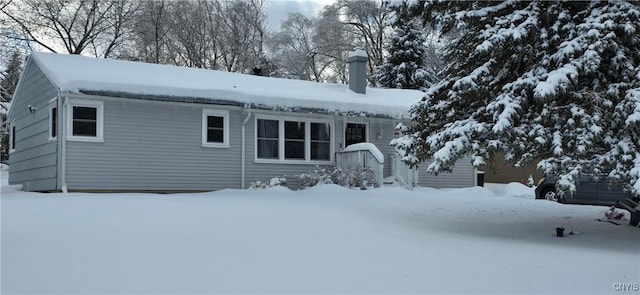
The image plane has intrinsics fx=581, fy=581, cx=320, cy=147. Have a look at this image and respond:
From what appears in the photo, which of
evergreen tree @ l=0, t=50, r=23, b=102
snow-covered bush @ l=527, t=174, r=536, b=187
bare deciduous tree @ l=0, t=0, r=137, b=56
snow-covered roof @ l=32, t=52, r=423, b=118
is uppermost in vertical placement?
bare deciduous tree @ l=0, t=0, r=137, b=56

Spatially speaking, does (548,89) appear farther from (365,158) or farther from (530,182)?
(530,182)

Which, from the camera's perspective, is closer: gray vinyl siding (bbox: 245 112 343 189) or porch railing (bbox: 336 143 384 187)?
porch railing (bbox: 336 143 384 187)

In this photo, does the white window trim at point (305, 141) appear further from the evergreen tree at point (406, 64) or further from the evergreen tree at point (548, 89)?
the evergreen tree at point (406, 64)

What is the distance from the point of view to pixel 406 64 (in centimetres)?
3195

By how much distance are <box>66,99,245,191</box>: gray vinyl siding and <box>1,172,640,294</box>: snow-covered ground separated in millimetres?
3370

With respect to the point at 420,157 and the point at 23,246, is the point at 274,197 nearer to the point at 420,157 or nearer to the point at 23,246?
the point at 420,157

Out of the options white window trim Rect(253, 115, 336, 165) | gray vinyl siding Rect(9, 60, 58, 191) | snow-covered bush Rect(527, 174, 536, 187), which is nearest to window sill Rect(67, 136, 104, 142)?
gray vinyl siding Rect(9, 60, 58, 191)

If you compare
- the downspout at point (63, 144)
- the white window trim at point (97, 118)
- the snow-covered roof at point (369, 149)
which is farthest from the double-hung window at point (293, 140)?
the downspout at point (63, 144)

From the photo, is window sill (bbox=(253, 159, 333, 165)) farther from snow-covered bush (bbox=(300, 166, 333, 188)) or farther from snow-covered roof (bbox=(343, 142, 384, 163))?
snow-covered roof (bbox=(343, 142, 384, 163))

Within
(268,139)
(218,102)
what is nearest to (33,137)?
(218,102)

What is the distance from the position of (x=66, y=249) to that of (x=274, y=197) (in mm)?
6682

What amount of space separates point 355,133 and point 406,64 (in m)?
16.1

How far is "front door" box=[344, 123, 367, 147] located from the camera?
1672 cm

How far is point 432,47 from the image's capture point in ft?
119
